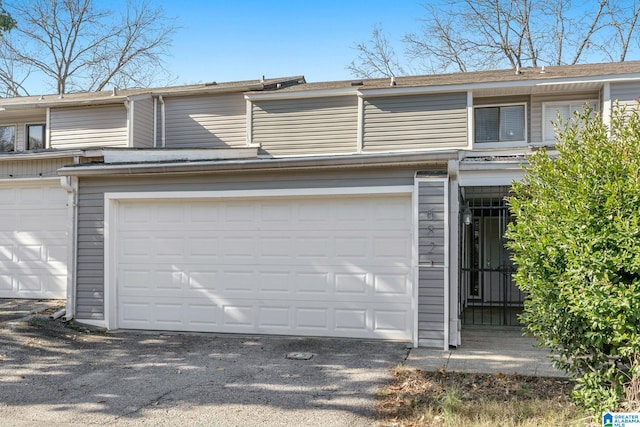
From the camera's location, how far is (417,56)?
76.6 ft

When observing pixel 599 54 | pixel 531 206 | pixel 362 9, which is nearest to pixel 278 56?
pixel 362 9

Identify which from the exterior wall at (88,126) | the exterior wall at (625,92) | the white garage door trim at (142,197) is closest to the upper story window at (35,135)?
the exterior wall at (88,126)

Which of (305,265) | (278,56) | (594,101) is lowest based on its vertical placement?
(305,265)

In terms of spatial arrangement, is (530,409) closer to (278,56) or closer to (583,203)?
(583,203)

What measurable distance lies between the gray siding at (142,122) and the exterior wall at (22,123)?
3.09 meters

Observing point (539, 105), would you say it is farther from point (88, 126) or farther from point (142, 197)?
point (88, 126)

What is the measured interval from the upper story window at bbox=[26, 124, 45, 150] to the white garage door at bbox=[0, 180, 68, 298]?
16.1 feet

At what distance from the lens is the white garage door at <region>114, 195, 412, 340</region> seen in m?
8.04

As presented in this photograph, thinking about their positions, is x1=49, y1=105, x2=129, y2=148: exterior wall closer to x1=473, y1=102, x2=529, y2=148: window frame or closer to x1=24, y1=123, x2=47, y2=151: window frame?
x1=24, y1=123, x2=47, y2=151: window frame

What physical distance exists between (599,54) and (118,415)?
22.5 metres

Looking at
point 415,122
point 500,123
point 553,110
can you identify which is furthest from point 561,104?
point 415,122

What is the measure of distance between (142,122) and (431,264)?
32.5ft

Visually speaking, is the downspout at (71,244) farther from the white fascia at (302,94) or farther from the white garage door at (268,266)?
the white fascia at (302,94)

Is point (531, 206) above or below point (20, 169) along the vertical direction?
below
